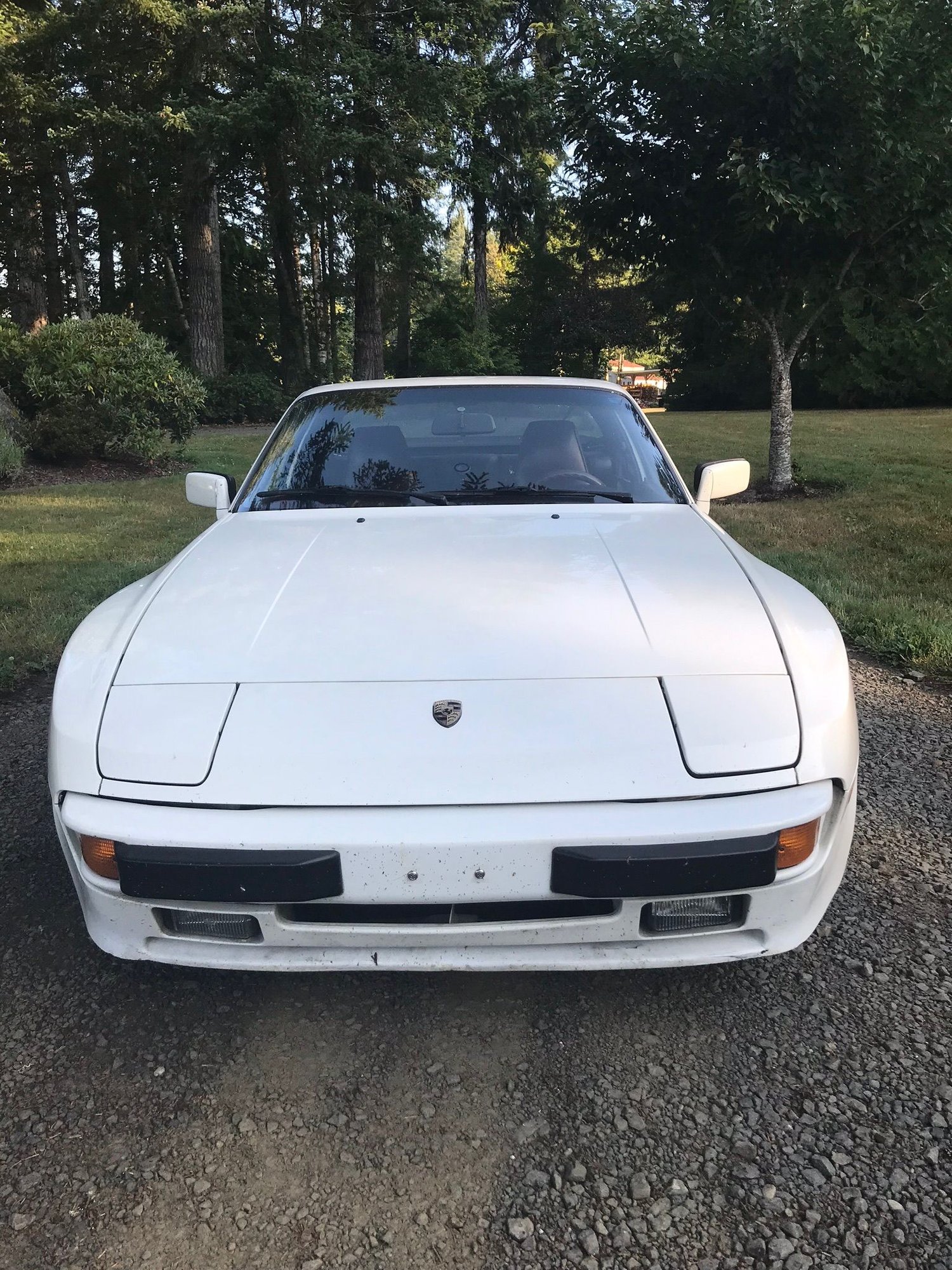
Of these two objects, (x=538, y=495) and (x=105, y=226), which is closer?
(x=538, y=495)

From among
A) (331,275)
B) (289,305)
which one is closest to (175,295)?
(289,305)

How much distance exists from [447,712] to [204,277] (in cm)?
2040

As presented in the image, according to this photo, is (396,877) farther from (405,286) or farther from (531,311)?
(531,311)

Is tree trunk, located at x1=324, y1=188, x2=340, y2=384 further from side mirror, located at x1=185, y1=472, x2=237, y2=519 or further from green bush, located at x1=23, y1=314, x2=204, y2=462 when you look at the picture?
side mirror, located at x1=185, y1=472, x2=237, y2=519

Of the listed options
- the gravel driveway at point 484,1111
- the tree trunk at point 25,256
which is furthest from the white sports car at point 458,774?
the tree trunk at point 25,256

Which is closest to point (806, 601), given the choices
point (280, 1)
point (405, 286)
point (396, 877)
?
point (396, 877)

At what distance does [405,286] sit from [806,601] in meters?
24.6

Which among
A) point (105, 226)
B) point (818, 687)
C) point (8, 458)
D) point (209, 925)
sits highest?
point (105, 226)

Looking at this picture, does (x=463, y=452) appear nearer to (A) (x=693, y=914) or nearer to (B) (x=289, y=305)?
(A) (x=693, y=914)

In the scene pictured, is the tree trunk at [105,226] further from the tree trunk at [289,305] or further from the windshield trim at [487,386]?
the windshield trim at [487,386]

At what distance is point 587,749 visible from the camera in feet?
5.63

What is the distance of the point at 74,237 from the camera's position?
75.4 feet

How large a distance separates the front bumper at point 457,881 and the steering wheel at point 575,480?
4.89ft

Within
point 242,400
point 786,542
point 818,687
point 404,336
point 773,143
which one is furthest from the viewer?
point 404,336
